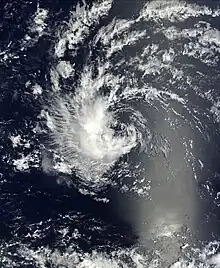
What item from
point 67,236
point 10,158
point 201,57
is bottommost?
point 67,236

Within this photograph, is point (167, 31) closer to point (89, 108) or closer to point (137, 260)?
point (89, 108)

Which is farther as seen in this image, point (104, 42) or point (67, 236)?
point (104, 42)

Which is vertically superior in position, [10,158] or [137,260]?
[10,158]

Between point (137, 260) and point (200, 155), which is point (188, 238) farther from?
point (200, 155)

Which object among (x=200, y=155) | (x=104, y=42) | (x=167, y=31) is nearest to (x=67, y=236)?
(x=200, y=155)

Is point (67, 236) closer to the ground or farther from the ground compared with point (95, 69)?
closer to the ground

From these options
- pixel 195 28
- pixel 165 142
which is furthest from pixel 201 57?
pixel 165 142
